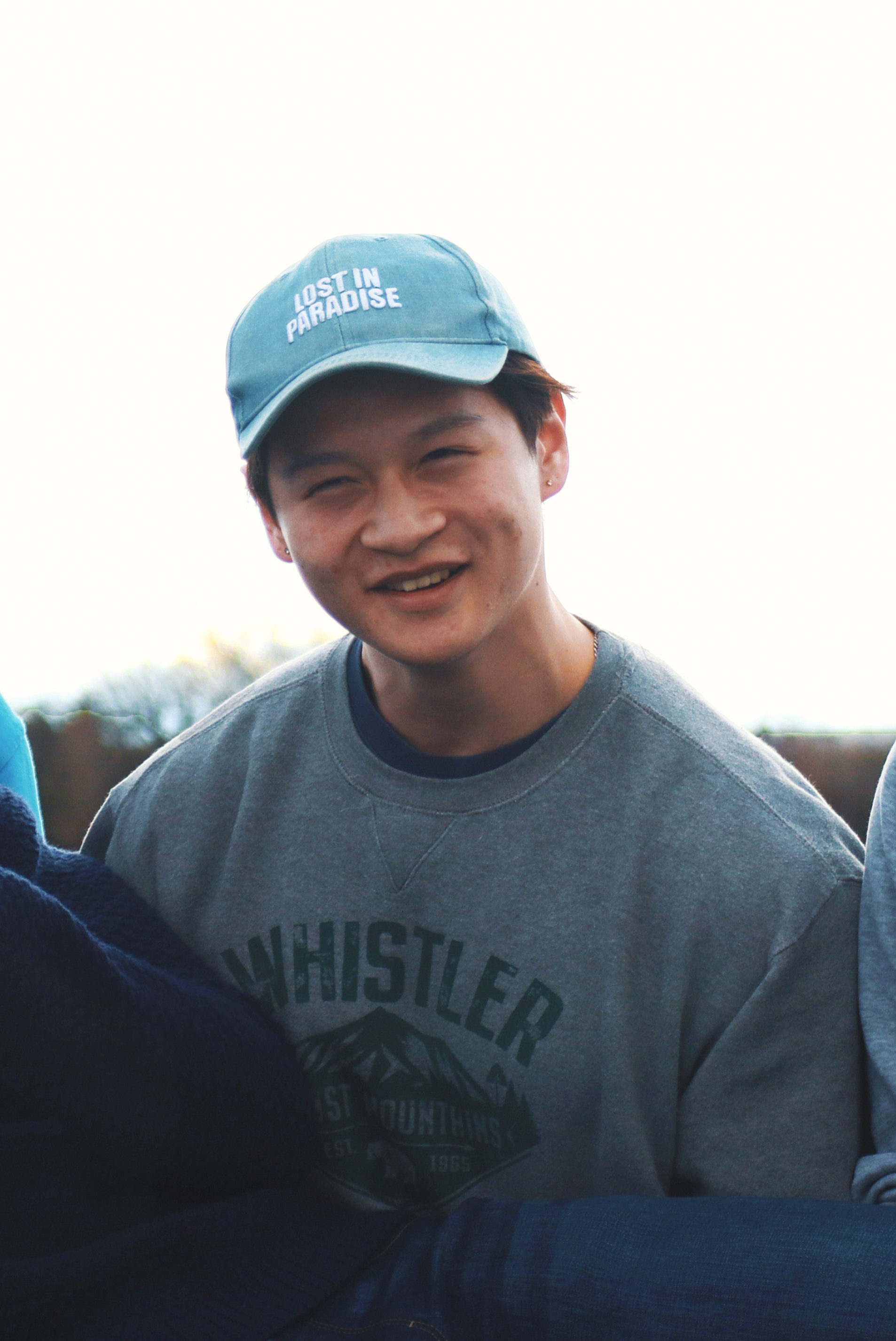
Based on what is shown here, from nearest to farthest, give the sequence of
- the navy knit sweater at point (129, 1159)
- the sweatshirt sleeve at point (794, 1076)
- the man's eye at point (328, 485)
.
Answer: the navy knit sweater at point (129, 1159) < the sweatshirt sleeve at point (794, 1076) < the man's eye at point (328, 485)

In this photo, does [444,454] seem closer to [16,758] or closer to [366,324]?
[366,324]

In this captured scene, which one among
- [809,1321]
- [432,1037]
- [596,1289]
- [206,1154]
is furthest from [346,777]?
[809,1321]

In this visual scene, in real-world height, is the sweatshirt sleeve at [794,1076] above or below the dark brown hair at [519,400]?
below

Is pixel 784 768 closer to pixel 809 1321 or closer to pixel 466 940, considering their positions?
pixel 466 940

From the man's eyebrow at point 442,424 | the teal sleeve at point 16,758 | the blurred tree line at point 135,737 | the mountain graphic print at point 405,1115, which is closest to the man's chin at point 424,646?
the man's eyebrow at point 442,424

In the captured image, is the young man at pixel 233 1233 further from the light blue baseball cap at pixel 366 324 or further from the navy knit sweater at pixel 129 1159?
the light blue baseball cap at pixel 366 324

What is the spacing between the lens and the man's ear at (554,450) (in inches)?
63.9

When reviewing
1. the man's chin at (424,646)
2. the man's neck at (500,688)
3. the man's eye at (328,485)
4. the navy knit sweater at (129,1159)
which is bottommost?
the navy knit sweater at (129,1159)

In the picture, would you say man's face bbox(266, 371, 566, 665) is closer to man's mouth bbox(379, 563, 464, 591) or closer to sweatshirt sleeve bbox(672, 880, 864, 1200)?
man's mouth bbox(379, 563, 464, 591)

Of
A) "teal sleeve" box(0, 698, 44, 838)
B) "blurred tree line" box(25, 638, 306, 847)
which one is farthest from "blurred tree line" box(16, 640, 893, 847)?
"teal sleeve" box(0, 698, 44, 838)

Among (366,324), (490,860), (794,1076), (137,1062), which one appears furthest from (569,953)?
(366,324)

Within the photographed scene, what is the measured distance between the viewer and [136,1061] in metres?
1.23

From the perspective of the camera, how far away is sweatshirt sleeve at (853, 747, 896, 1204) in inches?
48.3

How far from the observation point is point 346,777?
1584 mm
